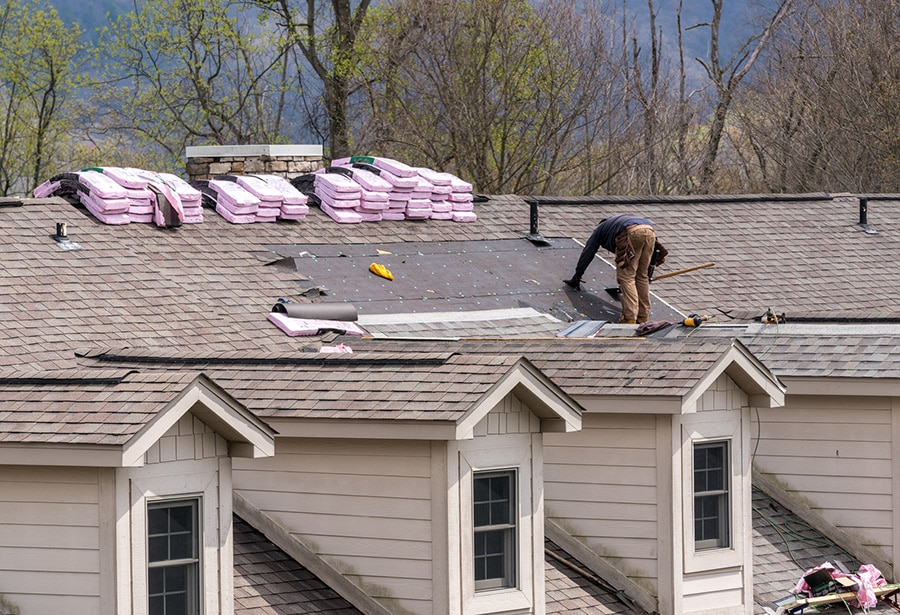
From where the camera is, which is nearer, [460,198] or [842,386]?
[842,386]

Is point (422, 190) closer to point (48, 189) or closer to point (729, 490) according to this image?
point (48, 189)

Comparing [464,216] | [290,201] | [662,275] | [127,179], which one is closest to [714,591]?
[662,275]

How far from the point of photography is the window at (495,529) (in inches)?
523

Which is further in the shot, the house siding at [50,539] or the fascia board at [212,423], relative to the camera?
the house siding at [50,539]

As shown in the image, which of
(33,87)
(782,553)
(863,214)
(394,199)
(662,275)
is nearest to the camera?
(782,553)

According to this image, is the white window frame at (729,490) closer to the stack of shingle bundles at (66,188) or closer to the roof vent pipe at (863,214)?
the stack of shingle bundles at (66,188)

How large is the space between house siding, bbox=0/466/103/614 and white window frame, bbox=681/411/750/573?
582 cm

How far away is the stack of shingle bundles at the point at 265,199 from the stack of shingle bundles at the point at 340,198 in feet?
3.27

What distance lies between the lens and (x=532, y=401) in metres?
13.5

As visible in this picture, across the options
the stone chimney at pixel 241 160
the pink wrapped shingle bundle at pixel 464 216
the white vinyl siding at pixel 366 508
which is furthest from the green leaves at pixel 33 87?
the white vinyl siding at pixel 366 508

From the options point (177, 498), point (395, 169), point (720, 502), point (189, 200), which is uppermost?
point (395, 169)

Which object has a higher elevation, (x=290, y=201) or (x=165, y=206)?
(x=290, y=201)

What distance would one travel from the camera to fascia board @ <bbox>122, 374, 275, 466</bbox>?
11203 mm

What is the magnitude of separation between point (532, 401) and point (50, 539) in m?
4.20
